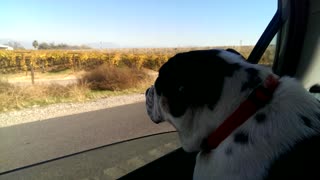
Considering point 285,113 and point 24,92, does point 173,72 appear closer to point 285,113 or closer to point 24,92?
point 285,113

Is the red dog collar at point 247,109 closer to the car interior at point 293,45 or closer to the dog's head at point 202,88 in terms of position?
the dog's head at point 202,88

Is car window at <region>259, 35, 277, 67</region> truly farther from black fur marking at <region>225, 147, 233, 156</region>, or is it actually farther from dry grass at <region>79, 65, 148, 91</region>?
dry grass at <region>79, 65, 148, 91</region>

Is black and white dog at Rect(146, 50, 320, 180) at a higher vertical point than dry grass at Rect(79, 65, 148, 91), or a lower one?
higher

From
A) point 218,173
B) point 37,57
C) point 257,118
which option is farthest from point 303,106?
point 37,57

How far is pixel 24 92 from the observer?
53.9 ft

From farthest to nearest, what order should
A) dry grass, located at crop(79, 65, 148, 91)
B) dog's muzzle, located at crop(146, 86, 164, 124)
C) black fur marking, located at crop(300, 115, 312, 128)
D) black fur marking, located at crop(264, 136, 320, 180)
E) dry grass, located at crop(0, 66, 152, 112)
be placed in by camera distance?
1. dry grass, located at crop(79, 65, 148, 91)
2. dry grass, located at crop(0, 66, 152, 112)
3. dog's muzzle, located at crop(146, 86, 164, 124)
4. black fur marking, located at crop(300, 115, 312, 128)
5. black fur marking, located at crop(264, 136, 320, 180)

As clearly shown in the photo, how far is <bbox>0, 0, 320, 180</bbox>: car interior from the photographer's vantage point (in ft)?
11.2

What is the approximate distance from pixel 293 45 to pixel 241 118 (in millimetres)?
2102

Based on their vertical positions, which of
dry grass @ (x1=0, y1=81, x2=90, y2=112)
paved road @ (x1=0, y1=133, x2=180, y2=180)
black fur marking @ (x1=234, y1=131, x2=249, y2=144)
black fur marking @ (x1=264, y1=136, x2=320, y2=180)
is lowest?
dry grass @ (x1=0, y1=81, x2=90, y2=112)

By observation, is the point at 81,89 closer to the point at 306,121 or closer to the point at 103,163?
the point at 103,163

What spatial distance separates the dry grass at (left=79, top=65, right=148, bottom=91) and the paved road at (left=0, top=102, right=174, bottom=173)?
846cm

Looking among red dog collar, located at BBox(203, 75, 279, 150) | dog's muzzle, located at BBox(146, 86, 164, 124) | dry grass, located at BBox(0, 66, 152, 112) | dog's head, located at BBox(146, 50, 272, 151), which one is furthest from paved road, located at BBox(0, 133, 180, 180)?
dry grass, located at BBox(0, 66, 152, 112)

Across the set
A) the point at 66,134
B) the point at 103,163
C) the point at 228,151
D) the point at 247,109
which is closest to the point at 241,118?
the point at 247,109

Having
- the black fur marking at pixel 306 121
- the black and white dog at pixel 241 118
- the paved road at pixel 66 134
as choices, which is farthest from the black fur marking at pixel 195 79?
the paved road at pixel 66 134
